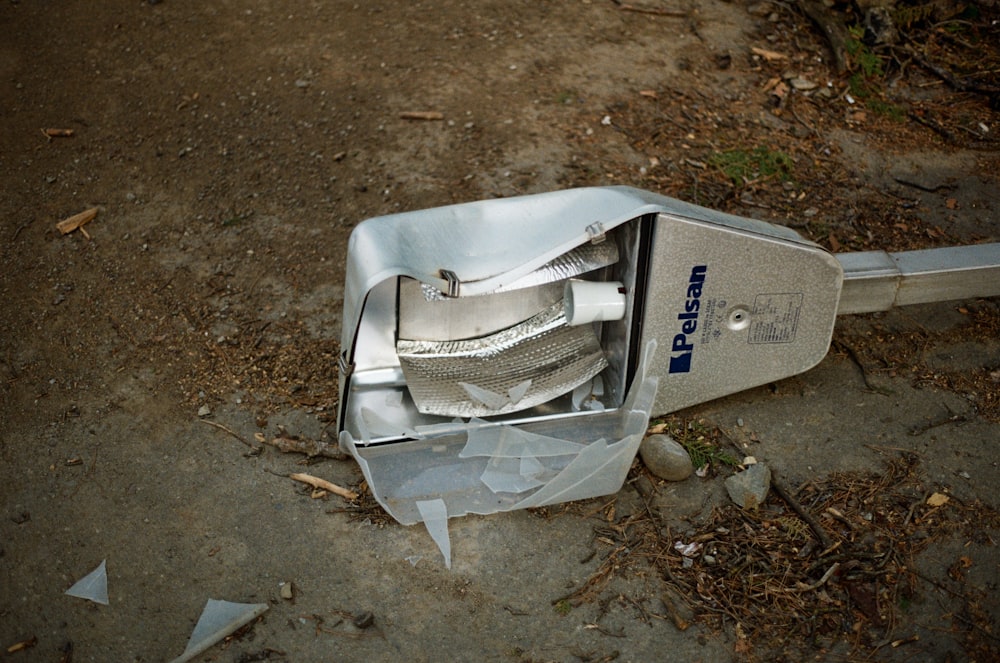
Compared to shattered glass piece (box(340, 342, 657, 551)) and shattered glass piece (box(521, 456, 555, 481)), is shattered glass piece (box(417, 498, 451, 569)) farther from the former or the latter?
shattered glass piece (box(521, 456, 555, 481))

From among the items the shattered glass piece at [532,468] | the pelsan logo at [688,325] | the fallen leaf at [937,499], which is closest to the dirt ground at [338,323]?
the fallen leaf at [937,499]

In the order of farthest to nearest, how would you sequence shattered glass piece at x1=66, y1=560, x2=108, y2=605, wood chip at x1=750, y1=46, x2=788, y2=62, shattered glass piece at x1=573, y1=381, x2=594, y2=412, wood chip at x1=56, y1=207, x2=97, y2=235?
wood chip at x1=750, y1=46, x2=788, y2=62, wood chip at x1=56, y1=207, x2=97, y2=235, shattered glass piece at x1=573, y1=381, x2=594, y2=412, shattered glass piece at x1=66, y1=560, x2=108, y2=605

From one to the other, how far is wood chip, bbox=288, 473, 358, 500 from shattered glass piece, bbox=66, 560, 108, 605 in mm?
586

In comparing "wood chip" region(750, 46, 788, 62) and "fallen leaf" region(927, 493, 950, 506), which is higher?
"wood chip" region(750, 46, 788, 62)

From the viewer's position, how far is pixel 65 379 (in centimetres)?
315

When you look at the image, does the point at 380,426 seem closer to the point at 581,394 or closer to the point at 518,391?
the point at 518,391

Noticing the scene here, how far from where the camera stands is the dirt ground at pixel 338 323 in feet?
7.88

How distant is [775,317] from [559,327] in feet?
2.20

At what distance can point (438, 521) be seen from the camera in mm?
2588

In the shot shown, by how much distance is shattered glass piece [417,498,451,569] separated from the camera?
8.35ft

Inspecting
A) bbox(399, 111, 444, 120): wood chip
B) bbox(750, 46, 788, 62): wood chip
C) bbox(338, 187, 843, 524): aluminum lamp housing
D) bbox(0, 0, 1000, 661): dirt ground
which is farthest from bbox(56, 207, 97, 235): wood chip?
bbox(750, 46, 788, 62): wood chip

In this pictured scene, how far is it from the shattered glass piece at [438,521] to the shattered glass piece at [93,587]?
2.90 ft

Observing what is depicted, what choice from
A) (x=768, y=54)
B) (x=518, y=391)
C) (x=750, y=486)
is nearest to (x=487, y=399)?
(x=518, y=391)

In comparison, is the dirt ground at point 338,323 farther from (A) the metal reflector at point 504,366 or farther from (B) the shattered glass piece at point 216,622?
(A) the metal reflector at point 504,366
